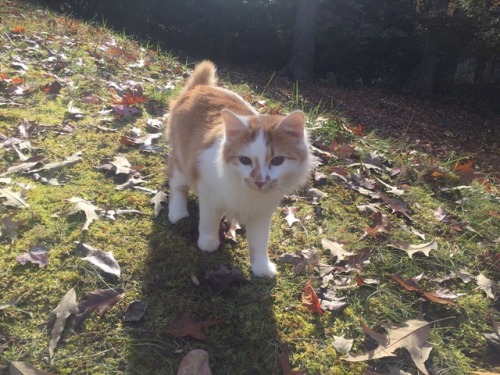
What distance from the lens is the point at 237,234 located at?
2887mm

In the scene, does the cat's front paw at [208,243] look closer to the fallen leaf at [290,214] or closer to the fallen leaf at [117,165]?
the fallen leaf at [290,214]

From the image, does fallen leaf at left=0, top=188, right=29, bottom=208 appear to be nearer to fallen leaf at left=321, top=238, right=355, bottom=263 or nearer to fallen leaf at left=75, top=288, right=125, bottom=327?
fallen leaf at left=75, top=288, right=125, bottom=327

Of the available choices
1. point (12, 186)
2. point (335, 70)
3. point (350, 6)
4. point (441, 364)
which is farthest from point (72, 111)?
point (350, 6)

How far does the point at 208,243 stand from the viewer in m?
2.57

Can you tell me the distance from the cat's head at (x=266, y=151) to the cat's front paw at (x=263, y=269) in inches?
19.2

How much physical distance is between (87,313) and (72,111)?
264cm

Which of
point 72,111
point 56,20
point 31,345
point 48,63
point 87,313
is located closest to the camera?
point 31,345

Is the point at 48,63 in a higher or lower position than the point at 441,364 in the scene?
higher

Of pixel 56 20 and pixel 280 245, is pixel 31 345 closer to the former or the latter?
pixel 280 245

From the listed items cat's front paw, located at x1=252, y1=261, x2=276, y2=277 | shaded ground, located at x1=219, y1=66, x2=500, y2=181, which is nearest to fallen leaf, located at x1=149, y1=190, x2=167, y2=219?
cat's front paw, located at x1=252, y1=261, x2=276, y2=277

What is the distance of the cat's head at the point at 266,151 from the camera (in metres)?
2.28

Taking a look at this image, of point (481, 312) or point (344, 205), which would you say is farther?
point (344, 205)

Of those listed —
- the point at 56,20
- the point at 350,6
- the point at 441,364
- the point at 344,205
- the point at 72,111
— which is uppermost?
the point at 350,6

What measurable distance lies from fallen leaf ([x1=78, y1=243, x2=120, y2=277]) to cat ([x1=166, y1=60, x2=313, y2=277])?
552mm
